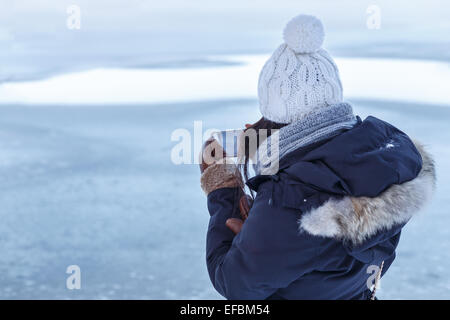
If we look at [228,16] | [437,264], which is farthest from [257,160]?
[228,16]

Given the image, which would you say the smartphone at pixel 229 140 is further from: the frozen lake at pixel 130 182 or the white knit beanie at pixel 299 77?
the frozen lake at pixel 130 182

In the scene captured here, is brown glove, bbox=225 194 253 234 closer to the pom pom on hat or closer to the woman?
the woman

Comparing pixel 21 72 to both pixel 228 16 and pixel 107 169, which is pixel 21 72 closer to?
pixel 107 169

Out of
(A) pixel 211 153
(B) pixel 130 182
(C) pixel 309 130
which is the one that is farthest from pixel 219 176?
(B) pixel 130 182

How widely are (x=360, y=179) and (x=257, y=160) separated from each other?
0.20m

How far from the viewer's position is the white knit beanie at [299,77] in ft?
2.85

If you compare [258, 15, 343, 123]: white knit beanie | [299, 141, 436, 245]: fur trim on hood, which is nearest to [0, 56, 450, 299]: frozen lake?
[299, 141, 436, 245]: fur trim on hood

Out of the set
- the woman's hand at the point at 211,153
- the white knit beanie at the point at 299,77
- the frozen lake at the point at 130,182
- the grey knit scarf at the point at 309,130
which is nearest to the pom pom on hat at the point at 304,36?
the white knit beanie at the point at 299,77

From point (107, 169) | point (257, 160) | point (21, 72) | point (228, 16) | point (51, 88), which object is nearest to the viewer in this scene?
point (257, 160)

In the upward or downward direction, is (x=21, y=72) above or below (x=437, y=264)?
above

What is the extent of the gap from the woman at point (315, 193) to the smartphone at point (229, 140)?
0.09 m

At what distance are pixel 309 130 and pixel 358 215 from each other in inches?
6.1

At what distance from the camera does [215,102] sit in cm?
483

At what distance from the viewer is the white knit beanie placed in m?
0.87
